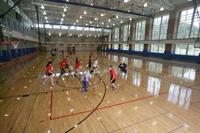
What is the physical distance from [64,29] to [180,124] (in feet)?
121

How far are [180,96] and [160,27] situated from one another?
1848cm

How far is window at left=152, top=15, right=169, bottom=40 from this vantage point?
20202 millimetres

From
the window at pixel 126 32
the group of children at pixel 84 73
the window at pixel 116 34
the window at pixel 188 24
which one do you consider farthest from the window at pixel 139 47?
the group of children at pixel 84 73

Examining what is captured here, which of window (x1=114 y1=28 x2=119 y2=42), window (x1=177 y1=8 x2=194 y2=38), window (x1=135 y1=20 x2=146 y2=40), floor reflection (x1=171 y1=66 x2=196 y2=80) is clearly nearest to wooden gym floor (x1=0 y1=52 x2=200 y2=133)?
floor reflection (x1=171 y1=66 x2=196 y2=80)

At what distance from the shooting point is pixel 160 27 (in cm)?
2112

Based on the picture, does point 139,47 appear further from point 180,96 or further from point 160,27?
point 180,96

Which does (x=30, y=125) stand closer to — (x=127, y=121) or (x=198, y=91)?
(x=127, y=121)

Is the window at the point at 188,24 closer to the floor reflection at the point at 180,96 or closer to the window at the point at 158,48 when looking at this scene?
the window at the point at 158,48

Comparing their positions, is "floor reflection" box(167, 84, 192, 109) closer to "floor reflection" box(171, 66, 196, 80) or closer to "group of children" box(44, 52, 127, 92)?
"group of children" box(44, 52, 127, 92)

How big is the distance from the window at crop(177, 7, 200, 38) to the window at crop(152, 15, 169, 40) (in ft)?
8.23

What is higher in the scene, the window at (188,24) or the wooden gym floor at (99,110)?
the window at (188,24)

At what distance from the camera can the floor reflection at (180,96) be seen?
5.31 metres

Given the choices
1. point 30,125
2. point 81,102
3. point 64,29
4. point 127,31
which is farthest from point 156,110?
point 64,29

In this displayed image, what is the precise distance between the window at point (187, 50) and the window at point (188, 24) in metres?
1.60
